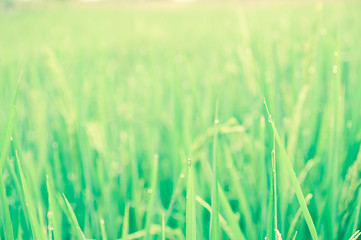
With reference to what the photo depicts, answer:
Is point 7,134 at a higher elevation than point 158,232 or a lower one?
higher

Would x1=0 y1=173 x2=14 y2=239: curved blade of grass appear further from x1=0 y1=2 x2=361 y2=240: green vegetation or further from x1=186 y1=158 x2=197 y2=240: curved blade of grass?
x1=186 y1=158 x2=197 y2=240: curved blade of grass

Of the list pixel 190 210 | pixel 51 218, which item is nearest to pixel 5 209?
pixel 51 218

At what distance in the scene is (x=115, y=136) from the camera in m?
0.47

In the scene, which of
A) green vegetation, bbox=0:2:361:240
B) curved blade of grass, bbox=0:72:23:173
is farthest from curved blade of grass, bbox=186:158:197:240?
curved blade of grass, bbox=0:72:23:173

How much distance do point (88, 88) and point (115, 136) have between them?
0.71ft

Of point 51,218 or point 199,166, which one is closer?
point 51,218

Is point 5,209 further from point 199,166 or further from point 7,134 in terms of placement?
point 199,166

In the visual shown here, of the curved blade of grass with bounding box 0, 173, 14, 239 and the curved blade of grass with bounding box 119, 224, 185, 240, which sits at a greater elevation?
the curved blade of grass with bounding box 0, 173, 14, 239

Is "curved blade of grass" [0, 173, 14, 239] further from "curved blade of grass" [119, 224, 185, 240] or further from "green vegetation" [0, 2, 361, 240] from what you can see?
"curved blade of grass" [119, 224, 185, 240]

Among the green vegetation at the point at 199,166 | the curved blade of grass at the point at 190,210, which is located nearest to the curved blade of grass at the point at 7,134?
the green vegetation at the point at 199,166

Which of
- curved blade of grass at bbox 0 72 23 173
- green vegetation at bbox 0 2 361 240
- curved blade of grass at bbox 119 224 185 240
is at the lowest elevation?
curved blade of grass at bbox 119 224 185 240

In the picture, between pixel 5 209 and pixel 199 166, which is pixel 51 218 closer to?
pixel 5 209

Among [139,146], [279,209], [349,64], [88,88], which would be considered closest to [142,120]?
[139,146]

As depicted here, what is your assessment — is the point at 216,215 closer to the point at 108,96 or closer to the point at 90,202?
the point at 90,202
